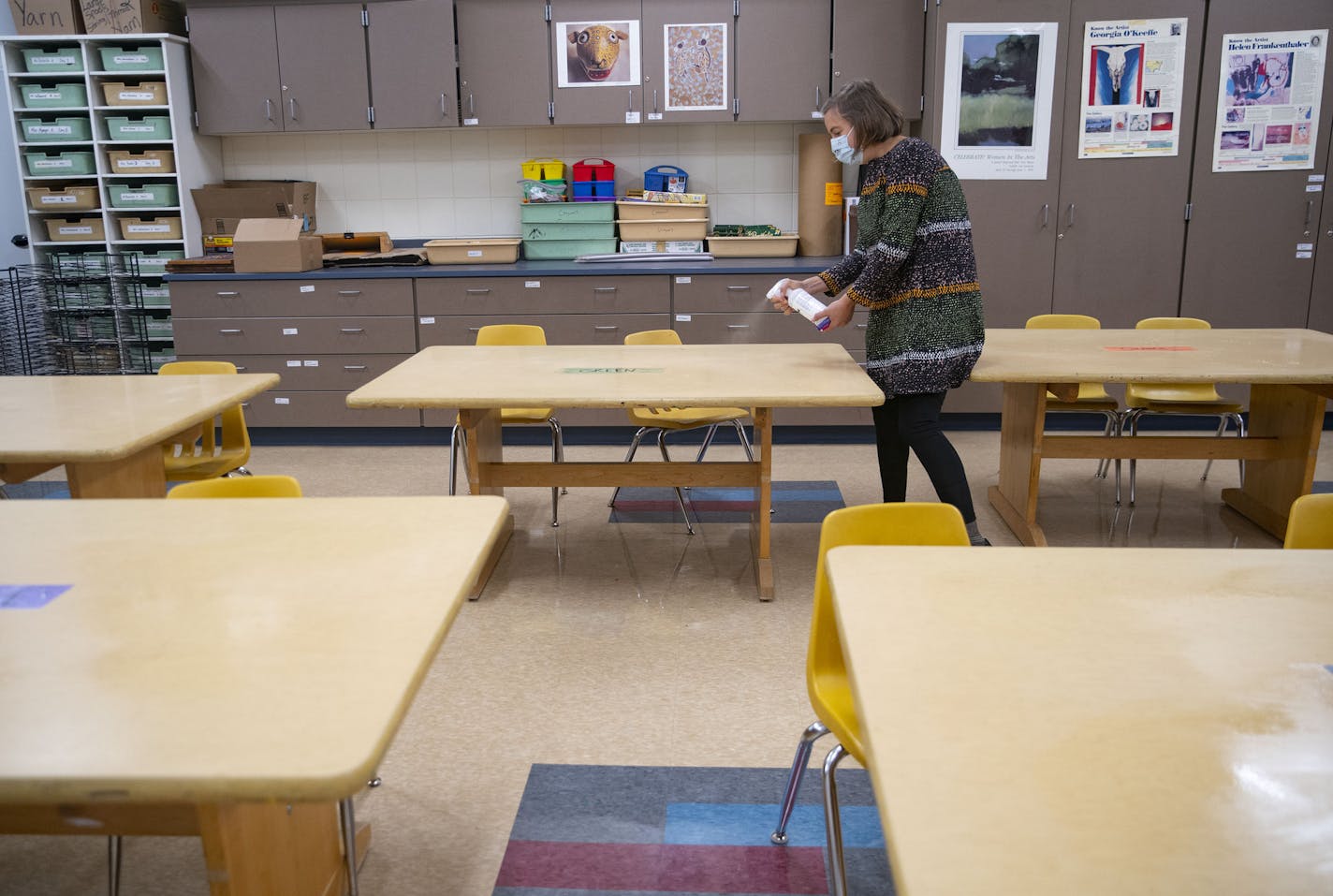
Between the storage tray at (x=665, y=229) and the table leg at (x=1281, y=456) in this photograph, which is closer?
the table leg at (x=1281, y=456)

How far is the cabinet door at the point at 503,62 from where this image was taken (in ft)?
17.5

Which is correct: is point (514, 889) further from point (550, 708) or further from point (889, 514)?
point (889, 514)

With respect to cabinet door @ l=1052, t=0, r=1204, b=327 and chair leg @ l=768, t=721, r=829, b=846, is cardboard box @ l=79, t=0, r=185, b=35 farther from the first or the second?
chair leg @ l=768, t=721, r=829, b=846

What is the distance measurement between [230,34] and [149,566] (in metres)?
4.64

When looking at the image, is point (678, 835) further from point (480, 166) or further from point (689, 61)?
point (480, 166)

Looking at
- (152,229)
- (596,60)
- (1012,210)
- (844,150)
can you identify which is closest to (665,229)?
(596,60)

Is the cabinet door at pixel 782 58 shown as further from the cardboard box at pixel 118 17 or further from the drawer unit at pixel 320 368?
the cardboard box at pixel 118 17

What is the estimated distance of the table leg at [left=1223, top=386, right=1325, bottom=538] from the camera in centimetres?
370

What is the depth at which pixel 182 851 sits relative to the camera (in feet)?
6.97

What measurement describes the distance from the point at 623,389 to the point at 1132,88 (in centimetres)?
344

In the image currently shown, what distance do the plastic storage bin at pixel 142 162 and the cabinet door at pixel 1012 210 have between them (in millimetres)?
3975

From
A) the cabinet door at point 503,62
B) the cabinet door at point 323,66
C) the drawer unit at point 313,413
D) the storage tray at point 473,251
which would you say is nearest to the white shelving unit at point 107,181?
the cabinet door at point 323,66

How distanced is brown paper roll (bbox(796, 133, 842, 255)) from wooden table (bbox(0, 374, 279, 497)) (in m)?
3.17

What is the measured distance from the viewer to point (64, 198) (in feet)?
18.1
